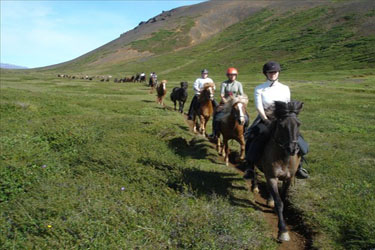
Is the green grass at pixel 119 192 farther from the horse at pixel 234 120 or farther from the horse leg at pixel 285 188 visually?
the horse at pixel 234 120

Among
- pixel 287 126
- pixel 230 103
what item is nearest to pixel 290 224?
pixel 287 126

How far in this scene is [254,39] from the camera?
122688 millimetres

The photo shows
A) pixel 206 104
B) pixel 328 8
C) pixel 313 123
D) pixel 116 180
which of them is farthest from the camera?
pixel 328 8

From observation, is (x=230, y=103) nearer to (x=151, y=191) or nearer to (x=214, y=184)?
(x=214, y=184)

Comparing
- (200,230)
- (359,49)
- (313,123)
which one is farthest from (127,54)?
(200,230)

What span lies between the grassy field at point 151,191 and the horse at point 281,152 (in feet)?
1.91

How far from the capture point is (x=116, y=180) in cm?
795

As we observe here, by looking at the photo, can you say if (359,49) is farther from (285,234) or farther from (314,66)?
(285,234)

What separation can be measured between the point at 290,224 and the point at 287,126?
8.13 feet

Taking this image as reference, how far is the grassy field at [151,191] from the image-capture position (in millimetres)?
5398

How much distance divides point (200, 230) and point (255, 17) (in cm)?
16337

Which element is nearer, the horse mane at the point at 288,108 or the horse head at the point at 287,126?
the horse head at the point at 287,126

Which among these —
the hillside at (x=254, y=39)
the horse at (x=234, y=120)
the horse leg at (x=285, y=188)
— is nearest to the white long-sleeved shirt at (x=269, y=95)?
the horse leg at (x=285, y=188)

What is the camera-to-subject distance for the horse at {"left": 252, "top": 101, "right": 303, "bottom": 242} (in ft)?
18.3
